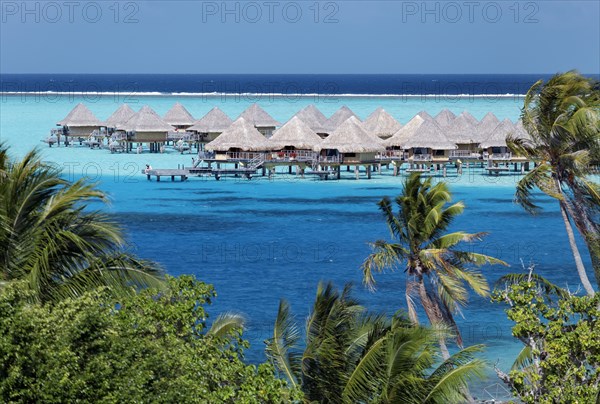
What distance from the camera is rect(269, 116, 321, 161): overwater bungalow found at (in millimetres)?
43562

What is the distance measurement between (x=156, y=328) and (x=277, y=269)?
1663 centimetres

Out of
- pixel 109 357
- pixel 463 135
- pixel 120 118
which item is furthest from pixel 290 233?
pixel 120 118

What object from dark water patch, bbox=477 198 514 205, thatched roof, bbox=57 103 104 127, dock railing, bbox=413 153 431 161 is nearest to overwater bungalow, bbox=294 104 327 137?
dock railing, bbox=413 153 431 161

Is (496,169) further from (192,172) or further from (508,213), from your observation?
(192,172)

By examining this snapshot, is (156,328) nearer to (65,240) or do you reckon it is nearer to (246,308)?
(65,240)

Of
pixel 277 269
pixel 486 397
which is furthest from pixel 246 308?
pixel 486 397

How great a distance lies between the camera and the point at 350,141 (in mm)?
42375

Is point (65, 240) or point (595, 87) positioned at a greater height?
point (595, 87)

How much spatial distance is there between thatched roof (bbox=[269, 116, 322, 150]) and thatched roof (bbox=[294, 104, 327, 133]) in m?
5.19

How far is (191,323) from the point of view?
8.64 meters

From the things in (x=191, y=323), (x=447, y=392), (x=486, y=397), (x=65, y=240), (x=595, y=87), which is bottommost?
(x=486, y=397)

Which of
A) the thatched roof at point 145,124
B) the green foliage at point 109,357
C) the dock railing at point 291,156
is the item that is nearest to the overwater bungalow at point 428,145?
the dock railing at point 291,156

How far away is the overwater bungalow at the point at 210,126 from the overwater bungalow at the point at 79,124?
663 cm

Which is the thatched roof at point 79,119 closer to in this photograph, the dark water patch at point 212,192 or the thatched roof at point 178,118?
the thatched roof at point 178,118
